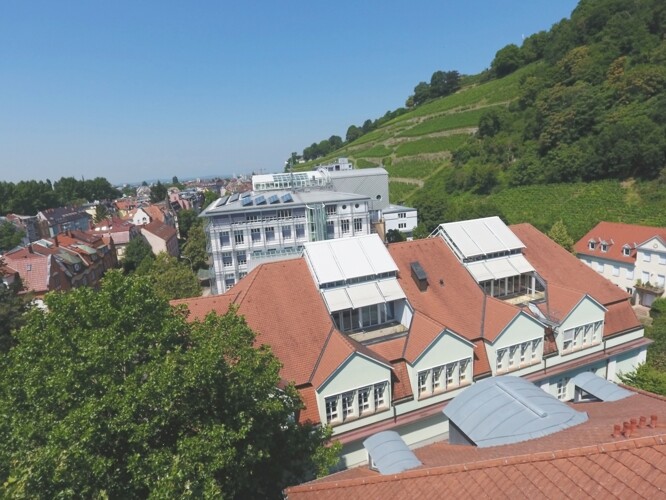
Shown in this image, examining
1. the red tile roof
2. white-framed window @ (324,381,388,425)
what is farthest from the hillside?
the red tile roof

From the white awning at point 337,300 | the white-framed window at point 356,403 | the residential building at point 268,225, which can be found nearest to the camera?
the white-framed window at point 356,403

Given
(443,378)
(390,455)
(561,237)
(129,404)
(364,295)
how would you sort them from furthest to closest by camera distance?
(561,237) < (364,295) < (443,378) < (390,455) < (129,404)

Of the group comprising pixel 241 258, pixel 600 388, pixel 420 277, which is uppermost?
pixel 420 277

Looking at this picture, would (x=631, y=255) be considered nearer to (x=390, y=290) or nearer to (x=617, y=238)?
(x=617, y=238)

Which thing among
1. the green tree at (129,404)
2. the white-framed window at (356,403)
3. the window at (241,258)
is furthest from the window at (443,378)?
the window at (241,258)

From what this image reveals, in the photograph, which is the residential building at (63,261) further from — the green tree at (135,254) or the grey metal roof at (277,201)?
the grey metal roof at (277,201)

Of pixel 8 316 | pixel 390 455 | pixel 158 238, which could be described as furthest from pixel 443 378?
pixel 158 238
